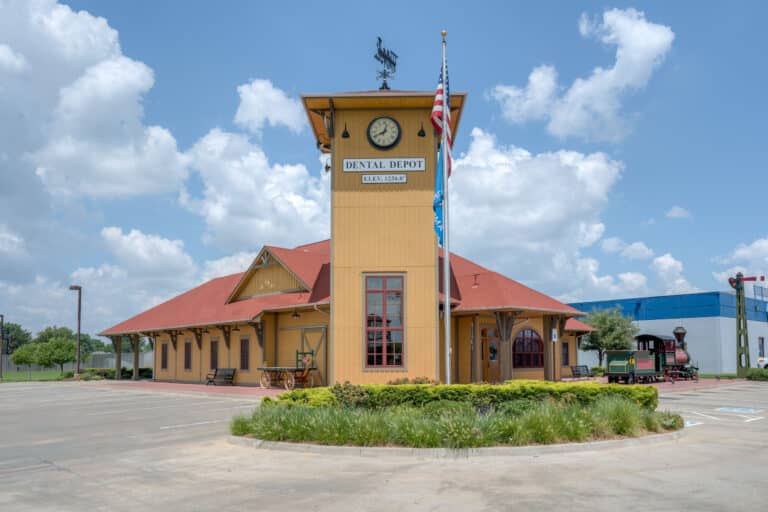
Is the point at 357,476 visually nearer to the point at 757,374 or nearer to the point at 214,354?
the point at 214,354

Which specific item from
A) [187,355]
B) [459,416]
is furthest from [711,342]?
[459,416]

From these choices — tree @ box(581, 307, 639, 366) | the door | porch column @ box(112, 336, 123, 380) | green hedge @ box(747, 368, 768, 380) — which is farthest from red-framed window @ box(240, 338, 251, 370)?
green hedge @ box(747, 368, 768, 380)

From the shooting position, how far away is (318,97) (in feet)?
69.4

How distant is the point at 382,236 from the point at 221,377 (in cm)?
1543

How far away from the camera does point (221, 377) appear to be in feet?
107

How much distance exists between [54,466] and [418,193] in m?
13.3

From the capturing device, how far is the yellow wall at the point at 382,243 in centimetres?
2069

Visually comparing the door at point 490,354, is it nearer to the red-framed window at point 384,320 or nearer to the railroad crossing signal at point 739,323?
the red-framed window at point 384,320

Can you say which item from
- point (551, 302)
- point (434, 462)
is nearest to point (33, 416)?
point (434, 462)

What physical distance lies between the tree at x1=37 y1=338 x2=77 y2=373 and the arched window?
4514cm

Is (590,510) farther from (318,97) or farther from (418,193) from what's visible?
(318,97)

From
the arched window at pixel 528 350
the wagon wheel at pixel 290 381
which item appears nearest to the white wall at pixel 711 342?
the arched window at pixel 528 350

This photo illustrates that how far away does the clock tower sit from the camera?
20.7 m

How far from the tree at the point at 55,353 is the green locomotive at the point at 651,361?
48.4m
